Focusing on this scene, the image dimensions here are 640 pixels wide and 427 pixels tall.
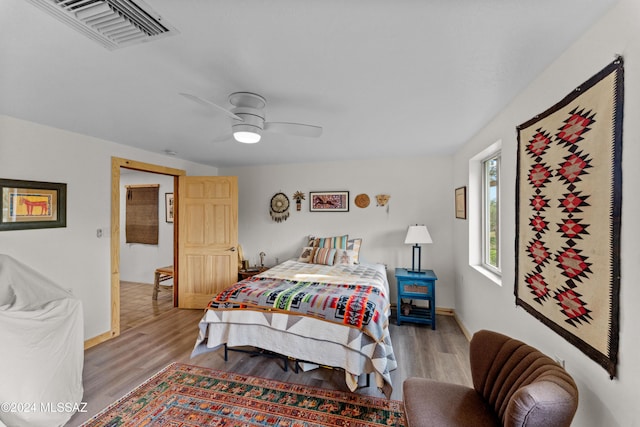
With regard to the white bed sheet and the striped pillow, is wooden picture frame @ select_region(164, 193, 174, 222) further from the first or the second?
the white bed sheet

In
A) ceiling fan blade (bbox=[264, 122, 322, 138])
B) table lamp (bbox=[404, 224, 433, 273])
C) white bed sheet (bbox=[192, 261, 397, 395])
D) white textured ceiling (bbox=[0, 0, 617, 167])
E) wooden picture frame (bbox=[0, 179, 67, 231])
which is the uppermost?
white textured ceiling (bbox=[0, 0, 617, 167])

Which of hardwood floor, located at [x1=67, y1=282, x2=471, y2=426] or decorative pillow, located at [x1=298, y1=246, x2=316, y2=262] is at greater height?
decorative pillow, located at [x1=298, y1=246, x2=316, y2=262]

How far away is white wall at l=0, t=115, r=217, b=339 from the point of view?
2.40 metres

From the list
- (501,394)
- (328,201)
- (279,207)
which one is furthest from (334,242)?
(501,394)

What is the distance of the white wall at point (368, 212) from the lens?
3990 mm

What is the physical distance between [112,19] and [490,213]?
11.2 feet

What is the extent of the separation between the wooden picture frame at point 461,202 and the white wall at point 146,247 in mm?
5084

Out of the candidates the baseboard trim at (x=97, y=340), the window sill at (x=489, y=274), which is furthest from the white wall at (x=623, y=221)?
the baseboard trim at (x=97, y=340)

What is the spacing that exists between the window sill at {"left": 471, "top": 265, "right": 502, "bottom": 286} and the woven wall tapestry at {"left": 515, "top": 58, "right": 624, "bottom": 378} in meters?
0.63

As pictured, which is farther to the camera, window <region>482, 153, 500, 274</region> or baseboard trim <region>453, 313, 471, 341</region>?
baseboard trim <region>453, 313, 471, 341</region>

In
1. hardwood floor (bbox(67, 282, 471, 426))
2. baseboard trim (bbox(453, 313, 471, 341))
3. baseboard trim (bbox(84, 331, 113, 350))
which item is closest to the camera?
hardwood floor (bbox(67, 282, 471, 426))

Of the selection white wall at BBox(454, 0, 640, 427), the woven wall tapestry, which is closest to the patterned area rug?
white wall at BBox(454, 0, 640, 427)

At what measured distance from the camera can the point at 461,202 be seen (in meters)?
3.41

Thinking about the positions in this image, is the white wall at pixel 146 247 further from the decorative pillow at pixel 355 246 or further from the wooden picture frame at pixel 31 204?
the decorative pillow at pixel 355 246
